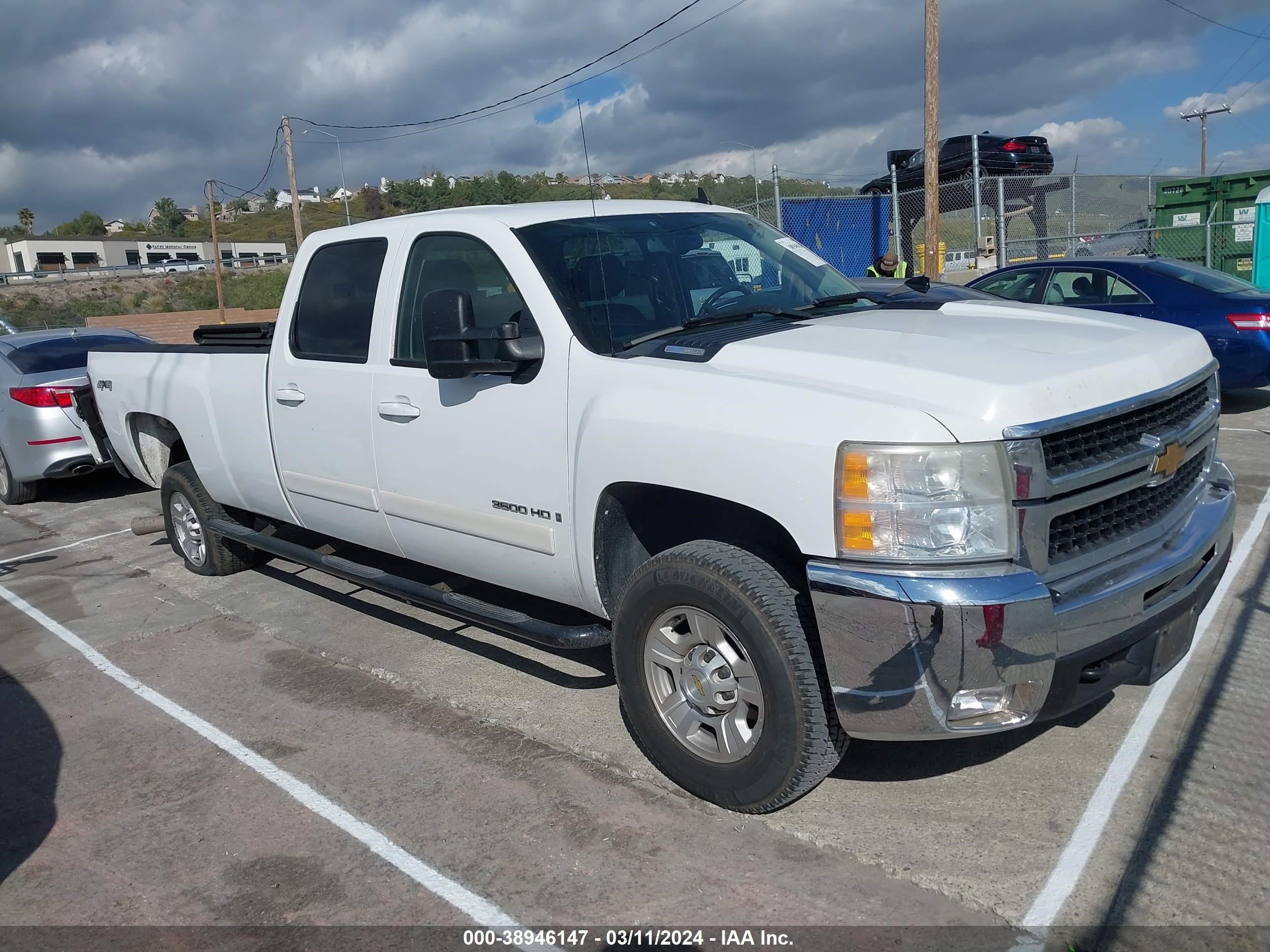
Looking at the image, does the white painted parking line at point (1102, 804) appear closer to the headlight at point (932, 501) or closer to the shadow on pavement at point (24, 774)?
the headlight at point (932, 501)

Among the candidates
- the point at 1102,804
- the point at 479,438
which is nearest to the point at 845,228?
the point at 479,438

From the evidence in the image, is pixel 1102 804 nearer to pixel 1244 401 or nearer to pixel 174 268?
pixel 1244 401

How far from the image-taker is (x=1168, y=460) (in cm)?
345

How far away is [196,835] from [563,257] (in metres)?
2.57

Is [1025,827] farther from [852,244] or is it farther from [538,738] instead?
[852,244]

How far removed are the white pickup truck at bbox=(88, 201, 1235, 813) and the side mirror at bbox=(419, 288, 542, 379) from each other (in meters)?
0.01

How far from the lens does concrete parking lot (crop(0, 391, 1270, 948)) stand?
3.11 meters

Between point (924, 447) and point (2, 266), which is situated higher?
point (2, 266)

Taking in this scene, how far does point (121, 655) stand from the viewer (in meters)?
5.76

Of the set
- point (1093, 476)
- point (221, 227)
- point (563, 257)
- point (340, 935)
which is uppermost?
point (221, 227)

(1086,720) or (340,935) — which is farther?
(1086,720)

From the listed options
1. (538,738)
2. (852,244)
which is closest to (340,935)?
(538,738)

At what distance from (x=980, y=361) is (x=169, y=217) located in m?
130

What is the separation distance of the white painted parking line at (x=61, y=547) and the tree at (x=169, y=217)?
4809 inches
